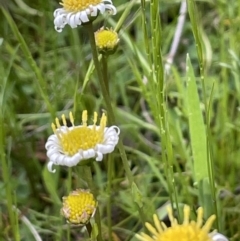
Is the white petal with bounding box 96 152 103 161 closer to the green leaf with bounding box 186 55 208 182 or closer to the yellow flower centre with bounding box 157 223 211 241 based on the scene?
the yellow flower centre with bounding box 157 223 211 241

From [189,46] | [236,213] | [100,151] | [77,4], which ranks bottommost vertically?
[236,213]

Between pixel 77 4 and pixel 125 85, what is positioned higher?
pixel 77 4

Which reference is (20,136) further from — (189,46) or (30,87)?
(189,46)

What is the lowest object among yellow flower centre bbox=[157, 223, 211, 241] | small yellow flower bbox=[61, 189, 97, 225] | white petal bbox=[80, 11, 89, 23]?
small yellow flower bbox=[61, 189, 97, 225]

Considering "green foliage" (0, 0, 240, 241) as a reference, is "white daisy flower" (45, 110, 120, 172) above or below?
above

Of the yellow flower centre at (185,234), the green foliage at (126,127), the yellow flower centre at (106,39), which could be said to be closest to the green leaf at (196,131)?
the green foliage at (126,127)

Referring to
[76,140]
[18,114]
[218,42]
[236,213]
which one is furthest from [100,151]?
[218,42]

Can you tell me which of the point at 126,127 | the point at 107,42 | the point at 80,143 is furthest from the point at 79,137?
the point at 126,127

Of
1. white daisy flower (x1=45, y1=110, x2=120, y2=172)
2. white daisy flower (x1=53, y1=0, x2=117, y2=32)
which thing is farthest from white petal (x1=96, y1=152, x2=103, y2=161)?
white daisy flower (x1=53, y1=0, x2=117, y2=32)
